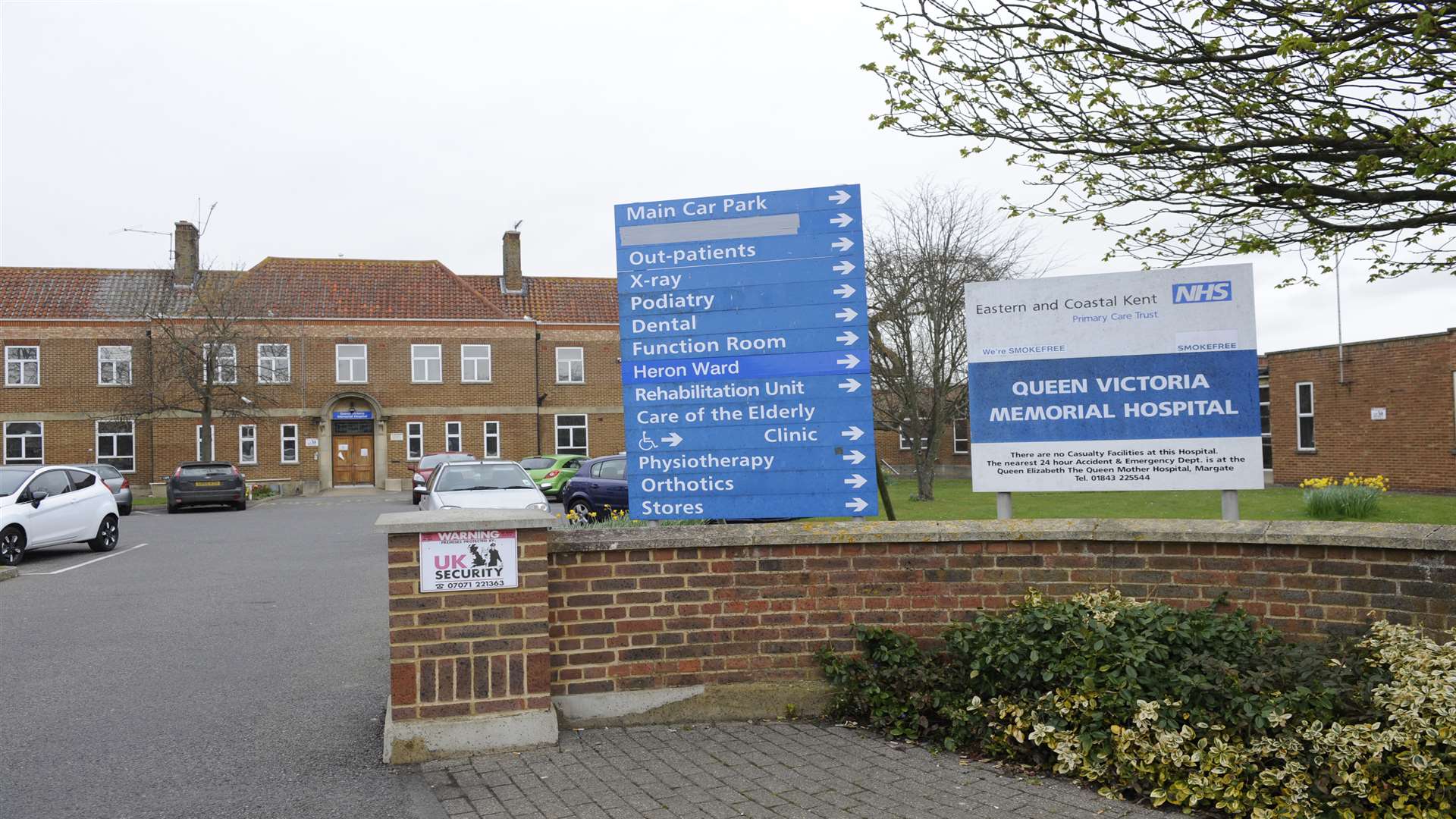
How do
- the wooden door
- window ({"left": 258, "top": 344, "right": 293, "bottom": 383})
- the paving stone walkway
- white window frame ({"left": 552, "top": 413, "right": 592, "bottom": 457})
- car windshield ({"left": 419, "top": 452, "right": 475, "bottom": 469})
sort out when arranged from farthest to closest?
white window frame ({"left": 552, "top": 413, "right": 592, "bottom": 457}) < the wooden door < window ({"left": 258, "top": 344, "right": 293, "bottom": 383}) < car windshield ({"left": 419, "top": 452, "right": 475, "bottom": 469}) < the paving stone walkway

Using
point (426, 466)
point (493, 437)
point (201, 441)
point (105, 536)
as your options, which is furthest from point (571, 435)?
point (105, 536)

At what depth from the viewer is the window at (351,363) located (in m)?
41.9

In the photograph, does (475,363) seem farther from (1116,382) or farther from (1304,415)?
(1116,382)

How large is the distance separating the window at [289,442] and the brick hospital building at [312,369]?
0.07m

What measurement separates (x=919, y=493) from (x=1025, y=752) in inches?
869

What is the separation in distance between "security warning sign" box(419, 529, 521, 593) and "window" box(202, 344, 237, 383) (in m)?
36.0

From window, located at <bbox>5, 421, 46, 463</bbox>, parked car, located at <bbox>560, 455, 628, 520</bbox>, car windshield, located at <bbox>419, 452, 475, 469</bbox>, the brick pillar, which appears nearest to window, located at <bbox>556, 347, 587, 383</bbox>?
car windshield, located at <bbox>419, 452, 475, 469</bbox>

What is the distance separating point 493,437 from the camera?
143 ft

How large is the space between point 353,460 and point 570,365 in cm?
985

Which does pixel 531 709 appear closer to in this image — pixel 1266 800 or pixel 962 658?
pixel 962 658

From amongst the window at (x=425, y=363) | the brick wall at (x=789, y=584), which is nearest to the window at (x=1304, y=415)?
the brick wall at (x=789, y=584)

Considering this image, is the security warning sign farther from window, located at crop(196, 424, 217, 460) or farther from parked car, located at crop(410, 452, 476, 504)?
window, located at crop(196, 424, 217, 460)

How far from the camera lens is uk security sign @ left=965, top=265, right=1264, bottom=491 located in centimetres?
581

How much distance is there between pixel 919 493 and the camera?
26688 mm
